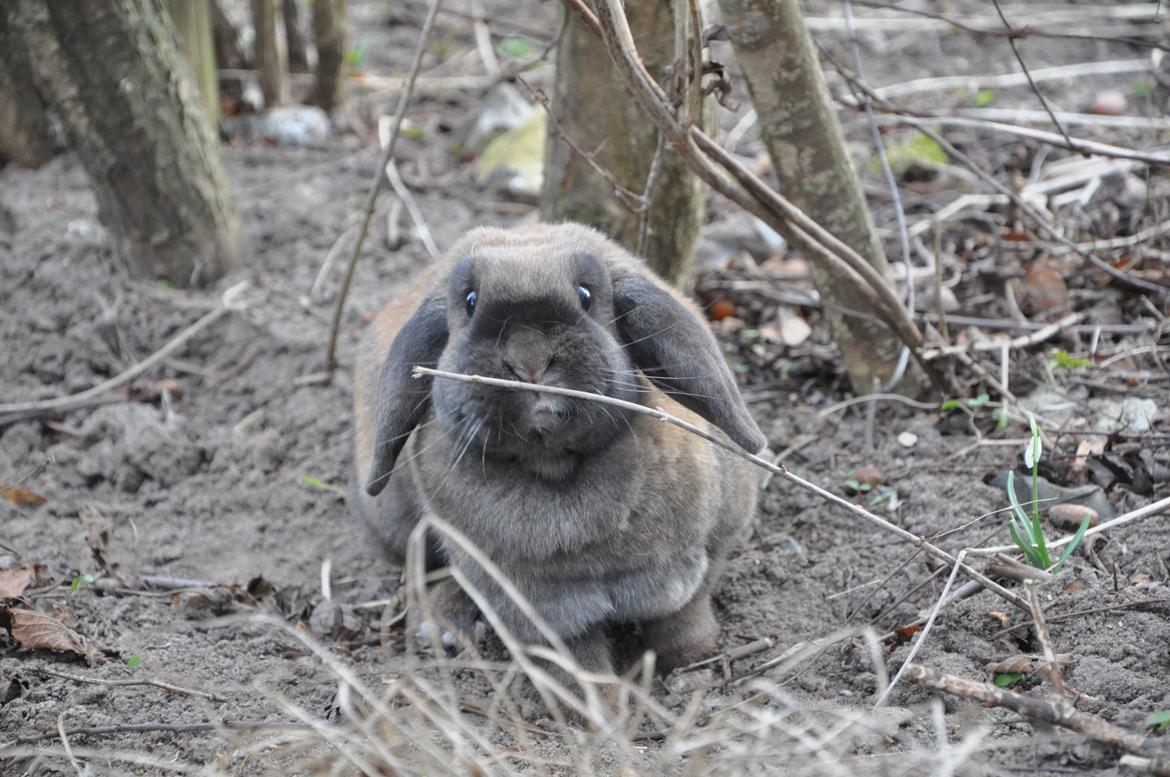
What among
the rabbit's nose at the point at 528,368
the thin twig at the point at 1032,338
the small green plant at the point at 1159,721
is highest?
the rabbit's nose at the point at 528,368

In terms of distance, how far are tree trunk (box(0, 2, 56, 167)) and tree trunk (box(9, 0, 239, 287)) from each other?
48.3 inches

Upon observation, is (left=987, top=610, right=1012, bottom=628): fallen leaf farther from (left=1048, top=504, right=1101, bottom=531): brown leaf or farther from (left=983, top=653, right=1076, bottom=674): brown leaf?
(left=1048, top=504, right=1101, bottom=531): brown leaf

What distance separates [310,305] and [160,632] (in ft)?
8.44

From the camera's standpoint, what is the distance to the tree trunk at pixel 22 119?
699 cm

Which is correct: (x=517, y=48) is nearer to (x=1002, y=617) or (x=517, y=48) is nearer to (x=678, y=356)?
(x=678, y=356)

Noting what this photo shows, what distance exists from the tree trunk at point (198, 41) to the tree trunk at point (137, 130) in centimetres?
64

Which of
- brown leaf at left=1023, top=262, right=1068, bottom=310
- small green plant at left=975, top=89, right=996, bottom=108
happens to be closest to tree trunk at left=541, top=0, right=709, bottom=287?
brown leaf at left=1023, top=262, right=1068, bottom=310

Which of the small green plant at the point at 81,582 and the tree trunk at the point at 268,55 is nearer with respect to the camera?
the small green plant at the point at 81,582

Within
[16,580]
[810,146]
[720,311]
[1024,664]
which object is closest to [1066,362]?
[810,146]

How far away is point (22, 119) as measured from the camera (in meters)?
7.41

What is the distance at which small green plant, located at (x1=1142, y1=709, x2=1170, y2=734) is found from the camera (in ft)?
9.40

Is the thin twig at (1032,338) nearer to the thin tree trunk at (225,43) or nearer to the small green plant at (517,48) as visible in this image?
the small green plant at (517,48)

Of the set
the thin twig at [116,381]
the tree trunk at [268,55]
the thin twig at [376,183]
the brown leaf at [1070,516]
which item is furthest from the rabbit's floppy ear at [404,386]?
the tree trunk at [268,55]

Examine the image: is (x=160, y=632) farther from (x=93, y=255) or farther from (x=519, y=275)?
(x=93, y=255)
